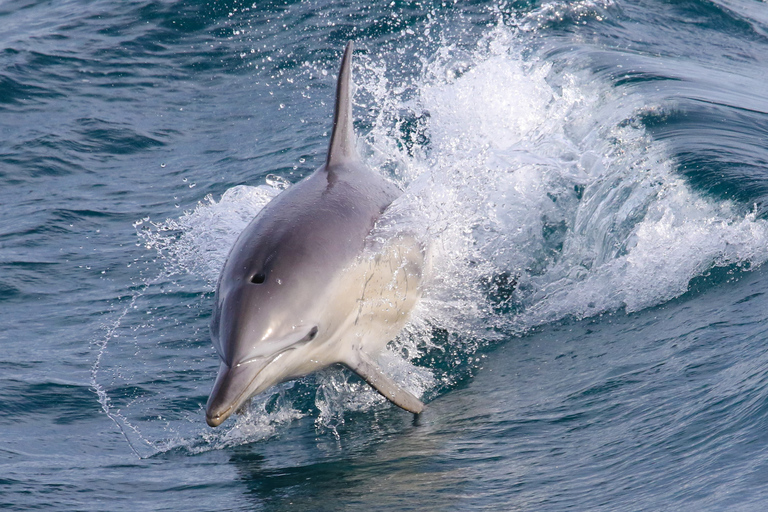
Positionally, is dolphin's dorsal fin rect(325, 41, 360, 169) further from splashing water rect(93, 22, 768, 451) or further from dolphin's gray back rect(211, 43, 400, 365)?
splashing water rect(93, 22, 768, 451)

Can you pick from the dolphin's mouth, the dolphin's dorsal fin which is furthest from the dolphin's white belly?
the dolphin's dorsal fin

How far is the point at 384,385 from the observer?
5.58 m

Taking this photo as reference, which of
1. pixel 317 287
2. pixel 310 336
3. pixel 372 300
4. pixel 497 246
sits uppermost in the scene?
pixel 317 287

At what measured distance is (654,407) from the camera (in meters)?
5.21

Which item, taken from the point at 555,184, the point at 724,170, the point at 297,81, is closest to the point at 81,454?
the point at 555,184

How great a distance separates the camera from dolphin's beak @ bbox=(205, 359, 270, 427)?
439 cm

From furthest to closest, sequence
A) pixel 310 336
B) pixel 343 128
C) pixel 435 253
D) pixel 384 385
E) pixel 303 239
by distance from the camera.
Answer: pixel 435 253 → pixel 343 128 → pixel 384 385 → pixel 303 239 → pixel 310 336

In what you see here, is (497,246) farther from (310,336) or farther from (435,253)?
(310,336)

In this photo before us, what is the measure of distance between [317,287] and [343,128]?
1.97 meters

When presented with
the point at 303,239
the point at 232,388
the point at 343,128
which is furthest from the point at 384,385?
the point at 343,128

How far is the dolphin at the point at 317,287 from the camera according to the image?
187 inches

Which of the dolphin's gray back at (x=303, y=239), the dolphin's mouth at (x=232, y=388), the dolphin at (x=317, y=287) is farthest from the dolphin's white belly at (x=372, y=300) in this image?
the dolphin's mouth at (x=232, y=388)

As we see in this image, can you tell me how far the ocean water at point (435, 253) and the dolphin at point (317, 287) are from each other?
0.92ft

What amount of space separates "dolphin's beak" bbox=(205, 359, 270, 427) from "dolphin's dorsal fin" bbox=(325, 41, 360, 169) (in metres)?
2.25
